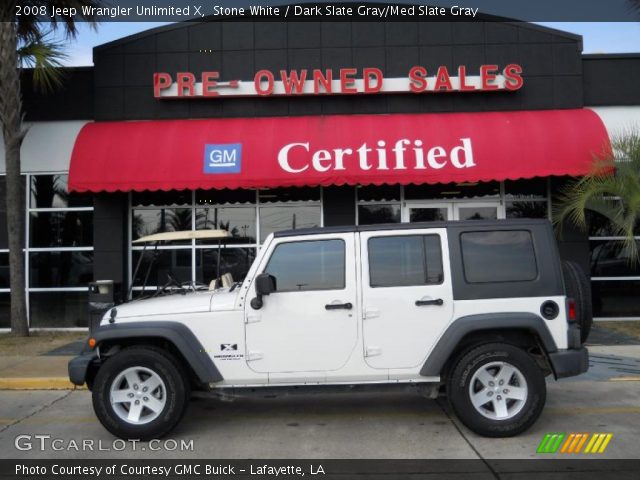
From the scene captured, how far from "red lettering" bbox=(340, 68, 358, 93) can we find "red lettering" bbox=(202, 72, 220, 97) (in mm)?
2524

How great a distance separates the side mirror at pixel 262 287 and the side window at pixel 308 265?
0.59 ft

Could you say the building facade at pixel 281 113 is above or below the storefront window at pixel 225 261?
above

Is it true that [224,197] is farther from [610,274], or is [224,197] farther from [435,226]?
[610,274]

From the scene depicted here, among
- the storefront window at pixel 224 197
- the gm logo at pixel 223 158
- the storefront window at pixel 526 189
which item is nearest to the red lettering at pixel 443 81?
the storefront window at pixel 526 189

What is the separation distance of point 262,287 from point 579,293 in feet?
9.77

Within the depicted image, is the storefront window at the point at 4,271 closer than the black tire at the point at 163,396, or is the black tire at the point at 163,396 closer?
the black tire at the point at 163,396

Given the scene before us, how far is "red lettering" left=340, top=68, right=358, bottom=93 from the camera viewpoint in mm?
12438

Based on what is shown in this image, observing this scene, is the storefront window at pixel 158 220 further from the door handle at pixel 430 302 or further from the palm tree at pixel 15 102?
the door handle at pixel 430 302

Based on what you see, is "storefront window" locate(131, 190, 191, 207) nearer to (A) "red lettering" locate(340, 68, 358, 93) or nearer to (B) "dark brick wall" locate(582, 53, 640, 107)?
(A) "red lettering" locate(340, 68, 358, 93)

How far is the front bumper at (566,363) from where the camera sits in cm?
552

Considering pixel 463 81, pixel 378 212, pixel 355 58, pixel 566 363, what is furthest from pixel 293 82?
pixel 566 363

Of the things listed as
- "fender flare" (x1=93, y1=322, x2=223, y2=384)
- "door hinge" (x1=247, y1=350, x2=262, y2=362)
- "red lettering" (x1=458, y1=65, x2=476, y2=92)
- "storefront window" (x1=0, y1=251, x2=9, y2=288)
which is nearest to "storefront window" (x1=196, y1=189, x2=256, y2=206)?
"storefront window" (x1=0, y1=251, x2=9, y2=288)

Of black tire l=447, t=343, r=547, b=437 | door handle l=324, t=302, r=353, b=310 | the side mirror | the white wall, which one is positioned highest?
the white wall
